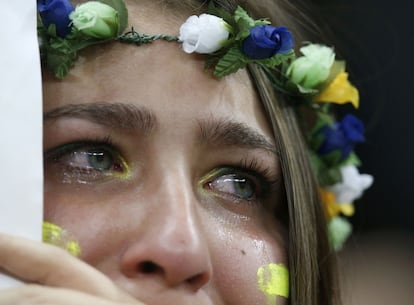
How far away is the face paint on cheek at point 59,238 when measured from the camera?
4.95 feet

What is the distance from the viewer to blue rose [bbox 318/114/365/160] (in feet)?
7.30

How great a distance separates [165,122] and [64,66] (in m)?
0.22

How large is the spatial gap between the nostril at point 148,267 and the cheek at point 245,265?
0.53 ft

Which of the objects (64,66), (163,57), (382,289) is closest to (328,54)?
(163,57)

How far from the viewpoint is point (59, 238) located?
1515 millimetres

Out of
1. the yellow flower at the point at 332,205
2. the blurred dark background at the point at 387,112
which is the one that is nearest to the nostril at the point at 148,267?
the yellow flower at the point at 332,205

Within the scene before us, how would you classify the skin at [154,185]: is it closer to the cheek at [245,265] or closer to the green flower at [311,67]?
the cheek at [245,265]

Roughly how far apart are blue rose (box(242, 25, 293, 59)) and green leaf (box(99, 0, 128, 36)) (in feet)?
0.86

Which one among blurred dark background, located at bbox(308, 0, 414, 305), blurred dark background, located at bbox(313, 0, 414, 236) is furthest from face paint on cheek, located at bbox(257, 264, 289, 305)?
blurred dark background, located at bbox(313, 0, 414, 236)

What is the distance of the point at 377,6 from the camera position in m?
3.30

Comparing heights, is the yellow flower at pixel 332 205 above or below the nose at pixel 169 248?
below

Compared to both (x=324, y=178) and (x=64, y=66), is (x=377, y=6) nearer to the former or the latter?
(x=324, y=178)

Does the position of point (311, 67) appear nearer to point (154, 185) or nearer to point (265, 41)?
point (265, 41)

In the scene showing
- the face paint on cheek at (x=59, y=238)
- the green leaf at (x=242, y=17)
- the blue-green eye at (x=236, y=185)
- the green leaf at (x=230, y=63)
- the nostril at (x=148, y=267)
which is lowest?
the blue-green eye at (x=236, y=185)
